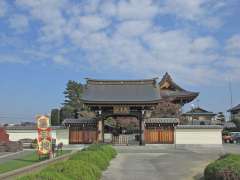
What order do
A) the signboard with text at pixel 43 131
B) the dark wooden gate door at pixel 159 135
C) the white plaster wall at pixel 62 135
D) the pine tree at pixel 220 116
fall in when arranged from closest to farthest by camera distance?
1. the signboard with text at pixel 43 131
2. the dark wooden gate door at pixel 159 135
3. the white plaster wall at pixel 62 135
4. the pine tree at pixel 220 116

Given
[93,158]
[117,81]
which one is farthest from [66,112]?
[93,158]

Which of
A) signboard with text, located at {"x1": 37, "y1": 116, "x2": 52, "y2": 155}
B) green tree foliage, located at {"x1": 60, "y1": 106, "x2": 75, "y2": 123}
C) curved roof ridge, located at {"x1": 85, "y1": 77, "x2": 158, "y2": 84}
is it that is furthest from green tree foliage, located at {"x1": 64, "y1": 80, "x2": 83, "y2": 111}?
signboard with text, located at {"x1": 37, "y1": 116, "x2": 52, "y2": 155}

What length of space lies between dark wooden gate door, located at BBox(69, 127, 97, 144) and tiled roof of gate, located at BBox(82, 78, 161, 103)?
10.4ft

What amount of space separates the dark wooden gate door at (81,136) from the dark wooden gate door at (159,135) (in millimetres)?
5487

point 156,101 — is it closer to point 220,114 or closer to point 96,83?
point 96,83

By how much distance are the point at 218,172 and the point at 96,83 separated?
37.1 m

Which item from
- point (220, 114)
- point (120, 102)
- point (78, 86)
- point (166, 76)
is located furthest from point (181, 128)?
point (220, 114)

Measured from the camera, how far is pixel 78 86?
80.3 meters

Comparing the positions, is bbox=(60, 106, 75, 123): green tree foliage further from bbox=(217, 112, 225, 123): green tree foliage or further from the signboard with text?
the signboard with text

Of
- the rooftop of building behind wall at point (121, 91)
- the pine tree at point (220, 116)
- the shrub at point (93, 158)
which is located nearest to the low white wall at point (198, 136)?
the rooftop of building behind wall at point (121, 91)

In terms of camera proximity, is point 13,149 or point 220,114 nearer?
point 13,149

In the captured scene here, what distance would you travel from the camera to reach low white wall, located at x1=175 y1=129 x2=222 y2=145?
43.9 metres

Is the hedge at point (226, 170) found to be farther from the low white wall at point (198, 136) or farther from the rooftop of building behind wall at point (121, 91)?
the low white wall at point (198, 136)

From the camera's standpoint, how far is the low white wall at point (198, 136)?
1727 inches
